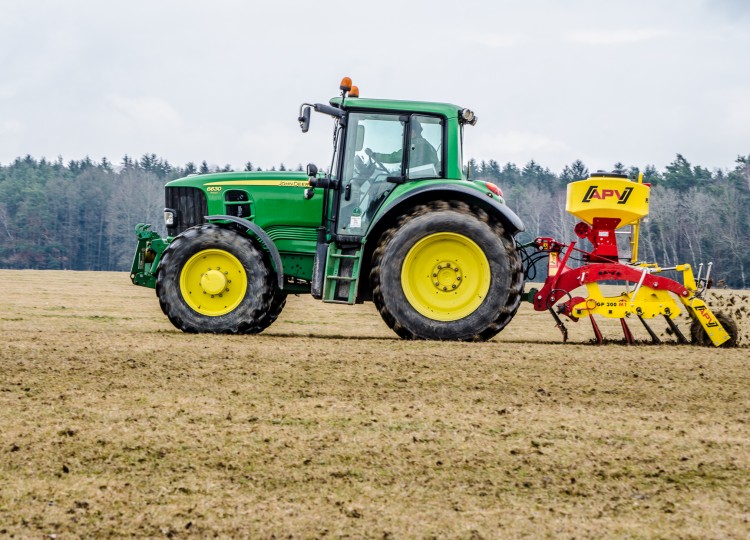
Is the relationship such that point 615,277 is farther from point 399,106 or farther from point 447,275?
point 399,106

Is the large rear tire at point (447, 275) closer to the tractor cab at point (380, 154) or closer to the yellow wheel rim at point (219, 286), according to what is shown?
the tractor cab at point (380, 154)

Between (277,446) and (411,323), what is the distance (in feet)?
13.8

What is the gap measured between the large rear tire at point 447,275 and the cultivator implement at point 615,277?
2.30 feet

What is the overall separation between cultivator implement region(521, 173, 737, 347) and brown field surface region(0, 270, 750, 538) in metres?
1.02

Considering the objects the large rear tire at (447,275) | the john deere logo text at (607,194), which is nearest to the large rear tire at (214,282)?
the large rear tire at (447,275)

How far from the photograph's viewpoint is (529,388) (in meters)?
6.94

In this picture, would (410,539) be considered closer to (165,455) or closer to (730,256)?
(165,455)

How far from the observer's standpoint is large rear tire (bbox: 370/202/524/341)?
916 cm

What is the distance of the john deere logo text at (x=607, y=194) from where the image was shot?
990 centimetres

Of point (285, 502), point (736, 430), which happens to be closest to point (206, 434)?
point (285, 502)

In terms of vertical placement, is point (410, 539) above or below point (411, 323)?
below

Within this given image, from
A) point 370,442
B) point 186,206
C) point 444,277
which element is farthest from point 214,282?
point 370,442

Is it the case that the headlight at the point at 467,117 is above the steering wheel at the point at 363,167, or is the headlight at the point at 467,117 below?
above

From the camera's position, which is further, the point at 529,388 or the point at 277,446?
the point at 529,388
